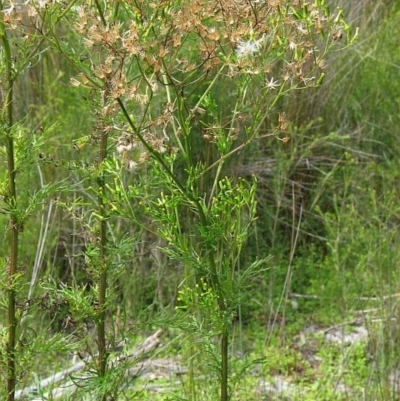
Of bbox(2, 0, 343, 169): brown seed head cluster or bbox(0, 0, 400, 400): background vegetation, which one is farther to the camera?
bbox(0, 0, 400, 400): background vegetation

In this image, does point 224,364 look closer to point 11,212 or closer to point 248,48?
point 11,212

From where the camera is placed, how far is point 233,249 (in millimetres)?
1857

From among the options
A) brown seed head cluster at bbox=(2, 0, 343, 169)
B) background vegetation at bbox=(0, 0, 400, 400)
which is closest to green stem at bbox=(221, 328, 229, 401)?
background vegetation at bbox=(0, 0, 400, 400)

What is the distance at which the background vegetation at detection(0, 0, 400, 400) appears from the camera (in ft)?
6.30

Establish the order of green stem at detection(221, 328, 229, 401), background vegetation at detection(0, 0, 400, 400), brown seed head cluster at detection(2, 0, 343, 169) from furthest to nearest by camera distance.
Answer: background vegetation at detection(0, 0, 400, 400), green stem at detection(221, 328, 229, 401), brown seed head cluster at detection(2, 0, 343, 169)

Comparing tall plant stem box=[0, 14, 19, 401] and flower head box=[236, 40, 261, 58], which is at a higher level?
flower head box=[236, 40, 261, 58]

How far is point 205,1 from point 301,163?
325 centimetres

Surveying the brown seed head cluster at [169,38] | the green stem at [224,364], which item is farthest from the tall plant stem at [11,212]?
the green stem at [224,364]

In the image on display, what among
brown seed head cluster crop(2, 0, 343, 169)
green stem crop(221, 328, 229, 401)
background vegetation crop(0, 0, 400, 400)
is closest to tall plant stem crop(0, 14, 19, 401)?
background vegetation crop(0, 0, 400, 400)

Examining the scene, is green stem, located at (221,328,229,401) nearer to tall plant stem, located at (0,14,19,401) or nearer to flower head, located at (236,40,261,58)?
tall plant stem, located at (0,14,19,401)

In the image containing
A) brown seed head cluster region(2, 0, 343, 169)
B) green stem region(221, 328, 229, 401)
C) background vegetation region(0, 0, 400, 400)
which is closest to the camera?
brown seed head cluster region(2, 0, 343, 169)

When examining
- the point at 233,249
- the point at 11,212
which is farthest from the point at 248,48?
the point at 11,212

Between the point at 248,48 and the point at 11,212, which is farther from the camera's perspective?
the point at 11,212

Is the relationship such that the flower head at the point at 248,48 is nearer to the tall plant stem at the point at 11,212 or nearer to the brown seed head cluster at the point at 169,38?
the brown seed head cluster at the point at 169,38
